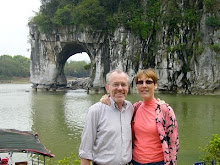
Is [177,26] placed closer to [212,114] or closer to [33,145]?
[212,114]

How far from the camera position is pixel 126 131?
2826mm

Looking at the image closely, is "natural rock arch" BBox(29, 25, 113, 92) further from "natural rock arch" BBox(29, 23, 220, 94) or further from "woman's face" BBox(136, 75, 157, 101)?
"woman's face" BBox(136, 75, 157, 101)

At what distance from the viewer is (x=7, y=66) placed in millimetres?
83500

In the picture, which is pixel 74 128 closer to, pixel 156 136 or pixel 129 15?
pixel 156 136

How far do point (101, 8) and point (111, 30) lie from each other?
289 cm

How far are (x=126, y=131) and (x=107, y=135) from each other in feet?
0.63

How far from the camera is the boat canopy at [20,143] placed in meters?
5.71

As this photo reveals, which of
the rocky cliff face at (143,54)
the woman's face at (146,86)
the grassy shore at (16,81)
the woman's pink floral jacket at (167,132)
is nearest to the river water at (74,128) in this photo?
the woman's pink floral jacket at (167,132)

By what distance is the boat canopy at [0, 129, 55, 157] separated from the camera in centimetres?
571

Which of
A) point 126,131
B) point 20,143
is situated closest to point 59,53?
point 20,143

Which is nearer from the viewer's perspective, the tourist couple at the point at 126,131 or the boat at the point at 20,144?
the tourist couple at the point at 126,131

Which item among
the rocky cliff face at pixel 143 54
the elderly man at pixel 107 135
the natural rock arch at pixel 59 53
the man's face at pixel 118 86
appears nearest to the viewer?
the elderly man at pixel 107 135

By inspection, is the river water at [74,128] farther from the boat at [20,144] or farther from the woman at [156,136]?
the woman at [156,136]

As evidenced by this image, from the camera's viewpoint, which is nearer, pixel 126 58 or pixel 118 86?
pixel 118 86
